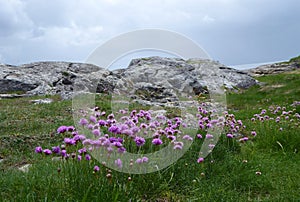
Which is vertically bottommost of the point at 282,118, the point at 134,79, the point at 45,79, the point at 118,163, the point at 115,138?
the point at 282,118

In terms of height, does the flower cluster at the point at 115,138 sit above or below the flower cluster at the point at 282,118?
above

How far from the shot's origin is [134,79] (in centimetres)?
2166

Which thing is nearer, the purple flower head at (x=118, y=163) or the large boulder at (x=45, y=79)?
the purple flower head at (x=118, y=163)

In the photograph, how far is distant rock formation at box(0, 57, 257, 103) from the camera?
62.3 feet

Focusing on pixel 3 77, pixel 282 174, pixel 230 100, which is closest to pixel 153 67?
pixel 230 100

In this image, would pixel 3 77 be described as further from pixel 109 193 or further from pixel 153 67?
pixel 109 193

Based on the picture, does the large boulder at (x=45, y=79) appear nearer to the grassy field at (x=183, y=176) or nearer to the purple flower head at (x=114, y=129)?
the grassy field at (x=183, y=176)

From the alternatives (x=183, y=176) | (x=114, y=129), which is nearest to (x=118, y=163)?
(x=114, y=129)

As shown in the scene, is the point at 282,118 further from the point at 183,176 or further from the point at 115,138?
the point at 115,138

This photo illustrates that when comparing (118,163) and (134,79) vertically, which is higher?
(134,79)

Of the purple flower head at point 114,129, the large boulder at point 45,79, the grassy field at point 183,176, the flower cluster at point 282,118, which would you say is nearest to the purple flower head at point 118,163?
the grassy field at point 183,176

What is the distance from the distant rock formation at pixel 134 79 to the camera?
18984mm

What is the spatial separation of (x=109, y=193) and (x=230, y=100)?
13.3 m

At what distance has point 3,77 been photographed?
25453 millimetres
